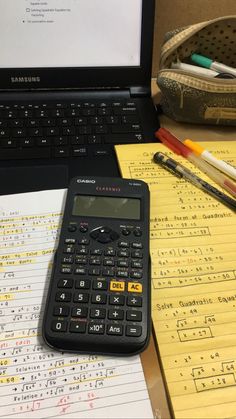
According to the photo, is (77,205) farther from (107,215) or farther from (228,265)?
(228,265)

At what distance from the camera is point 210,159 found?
1.58ft

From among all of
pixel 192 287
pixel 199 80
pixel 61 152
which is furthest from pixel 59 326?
pixel 199 80

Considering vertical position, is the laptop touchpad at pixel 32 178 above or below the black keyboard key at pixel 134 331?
above

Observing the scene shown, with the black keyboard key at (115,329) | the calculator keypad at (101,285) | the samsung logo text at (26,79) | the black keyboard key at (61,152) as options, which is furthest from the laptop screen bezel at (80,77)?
the black keyboard key at (115,329)

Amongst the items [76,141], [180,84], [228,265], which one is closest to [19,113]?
[76,141]

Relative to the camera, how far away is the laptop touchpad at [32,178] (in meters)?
0.46

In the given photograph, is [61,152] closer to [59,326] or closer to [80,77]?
[80,77]

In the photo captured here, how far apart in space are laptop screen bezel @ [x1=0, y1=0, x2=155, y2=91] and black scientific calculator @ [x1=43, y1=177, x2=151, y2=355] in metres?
0.19

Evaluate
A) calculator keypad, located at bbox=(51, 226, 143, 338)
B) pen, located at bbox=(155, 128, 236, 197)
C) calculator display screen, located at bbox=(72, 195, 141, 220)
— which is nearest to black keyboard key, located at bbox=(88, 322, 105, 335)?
calculator keypad, located at bbox=(51, 226, 143, 338)

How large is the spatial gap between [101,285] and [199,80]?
291 millimetres

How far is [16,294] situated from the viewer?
0.36 m

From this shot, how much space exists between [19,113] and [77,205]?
19 cm

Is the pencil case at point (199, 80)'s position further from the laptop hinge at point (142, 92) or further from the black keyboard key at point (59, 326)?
the black keyboard key at point (59, 326)

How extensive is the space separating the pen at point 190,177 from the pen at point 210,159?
0.03 m
